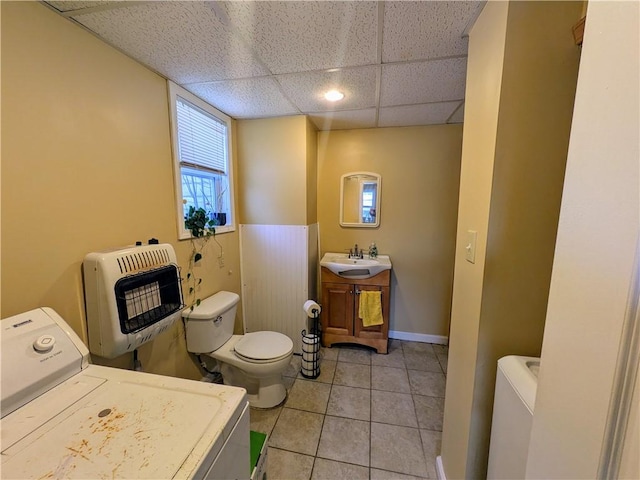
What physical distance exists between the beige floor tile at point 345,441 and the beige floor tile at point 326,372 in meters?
0.39

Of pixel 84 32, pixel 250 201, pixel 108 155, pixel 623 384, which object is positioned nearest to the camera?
pixel 623 384

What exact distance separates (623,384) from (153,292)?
1.55 metres

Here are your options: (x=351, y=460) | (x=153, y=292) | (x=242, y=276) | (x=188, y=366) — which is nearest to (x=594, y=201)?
(x=153, y=292)

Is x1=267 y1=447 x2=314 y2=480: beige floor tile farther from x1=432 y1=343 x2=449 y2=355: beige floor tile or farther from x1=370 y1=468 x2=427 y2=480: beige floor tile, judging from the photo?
x1=432 y1=343 x2=449 y2=355: beige floor tile

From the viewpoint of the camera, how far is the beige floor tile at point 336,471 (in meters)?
1.38

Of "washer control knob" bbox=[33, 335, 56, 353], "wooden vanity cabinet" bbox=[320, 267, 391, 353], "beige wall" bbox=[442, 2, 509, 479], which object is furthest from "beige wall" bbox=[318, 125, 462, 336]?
"washer control knob" bbox=[33, 335, 56, 353]

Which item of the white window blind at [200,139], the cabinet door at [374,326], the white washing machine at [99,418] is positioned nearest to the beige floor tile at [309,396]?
the cabinet door at [374,326]

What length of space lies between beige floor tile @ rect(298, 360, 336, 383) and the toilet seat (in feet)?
1.69

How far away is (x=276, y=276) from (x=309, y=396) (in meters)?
1.05

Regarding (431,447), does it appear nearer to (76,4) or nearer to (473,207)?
(473,207)

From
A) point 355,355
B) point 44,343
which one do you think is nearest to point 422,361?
point 355,355

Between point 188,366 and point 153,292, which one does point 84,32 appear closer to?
point 153,292

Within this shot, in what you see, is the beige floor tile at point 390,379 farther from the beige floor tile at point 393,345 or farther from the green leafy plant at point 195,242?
the green leafy plant at point 195,242

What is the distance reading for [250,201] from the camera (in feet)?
8.09
